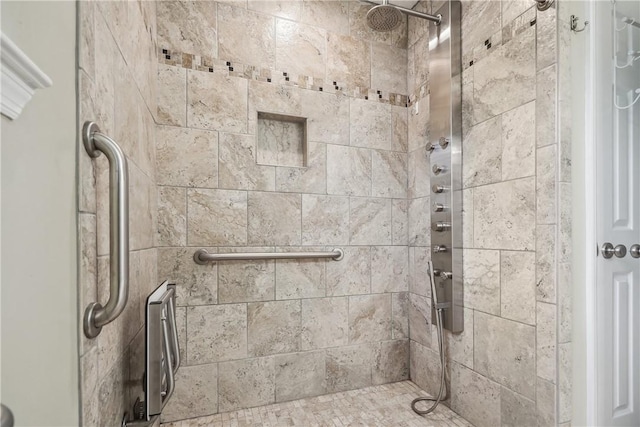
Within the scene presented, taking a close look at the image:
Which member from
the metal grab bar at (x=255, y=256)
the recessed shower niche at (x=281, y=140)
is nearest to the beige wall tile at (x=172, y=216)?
the metal grab bar at (x=255, y=256)

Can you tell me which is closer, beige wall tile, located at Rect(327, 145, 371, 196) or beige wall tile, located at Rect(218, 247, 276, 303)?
beige wall tile, located at Rect(218, 247, 276, 303)

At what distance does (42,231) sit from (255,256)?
1240 millimetres

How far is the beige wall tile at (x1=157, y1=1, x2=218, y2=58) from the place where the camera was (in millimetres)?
1741

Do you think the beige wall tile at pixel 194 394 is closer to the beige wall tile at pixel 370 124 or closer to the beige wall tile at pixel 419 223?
the beige wall tile at pixel 419 223

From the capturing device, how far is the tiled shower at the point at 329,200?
1324mm

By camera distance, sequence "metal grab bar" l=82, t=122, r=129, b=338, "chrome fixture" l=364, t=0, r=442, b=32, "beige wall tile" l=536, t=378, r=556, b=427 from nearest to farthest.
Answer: "metal grab bar" l=82, t=122, r=129, b=338, "beige wall tile" l=536, t=378, r=556, b=427, "chrome fixture" l=364, t=0, r=442, b=32

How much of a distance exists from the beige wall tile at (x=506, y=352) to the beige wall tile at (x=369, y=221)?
0.74m

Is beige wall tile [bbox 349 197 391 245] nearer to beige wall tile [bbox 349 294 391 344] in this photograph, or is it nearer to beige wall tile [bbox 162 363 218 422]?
beige wall tile [bbox 349 294 391 344]

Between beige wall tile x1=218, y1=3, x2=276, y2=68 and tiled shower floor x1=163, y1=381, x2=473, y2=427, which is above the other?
beige wall tile x1=218, y1=3, x2=276, y2=68

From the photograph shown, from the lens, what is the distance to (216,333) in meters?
1.77

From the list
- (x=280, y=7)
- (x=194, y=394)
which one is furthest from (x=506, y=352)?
(x=280, y=7)

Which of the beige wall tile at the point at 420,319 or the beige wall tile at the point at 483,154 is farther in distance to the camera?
the beige wall tile at the point at 420,319

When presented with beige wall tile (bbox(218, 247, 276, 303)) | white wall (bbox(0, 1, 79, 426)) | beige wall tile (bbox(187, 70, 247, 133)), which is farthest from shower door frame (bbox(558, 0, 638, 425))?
white wall (bbox(0, 1, 79, 426))

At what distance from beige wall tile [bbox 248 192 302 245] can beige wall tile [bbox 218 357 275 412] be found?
0.70 metres
